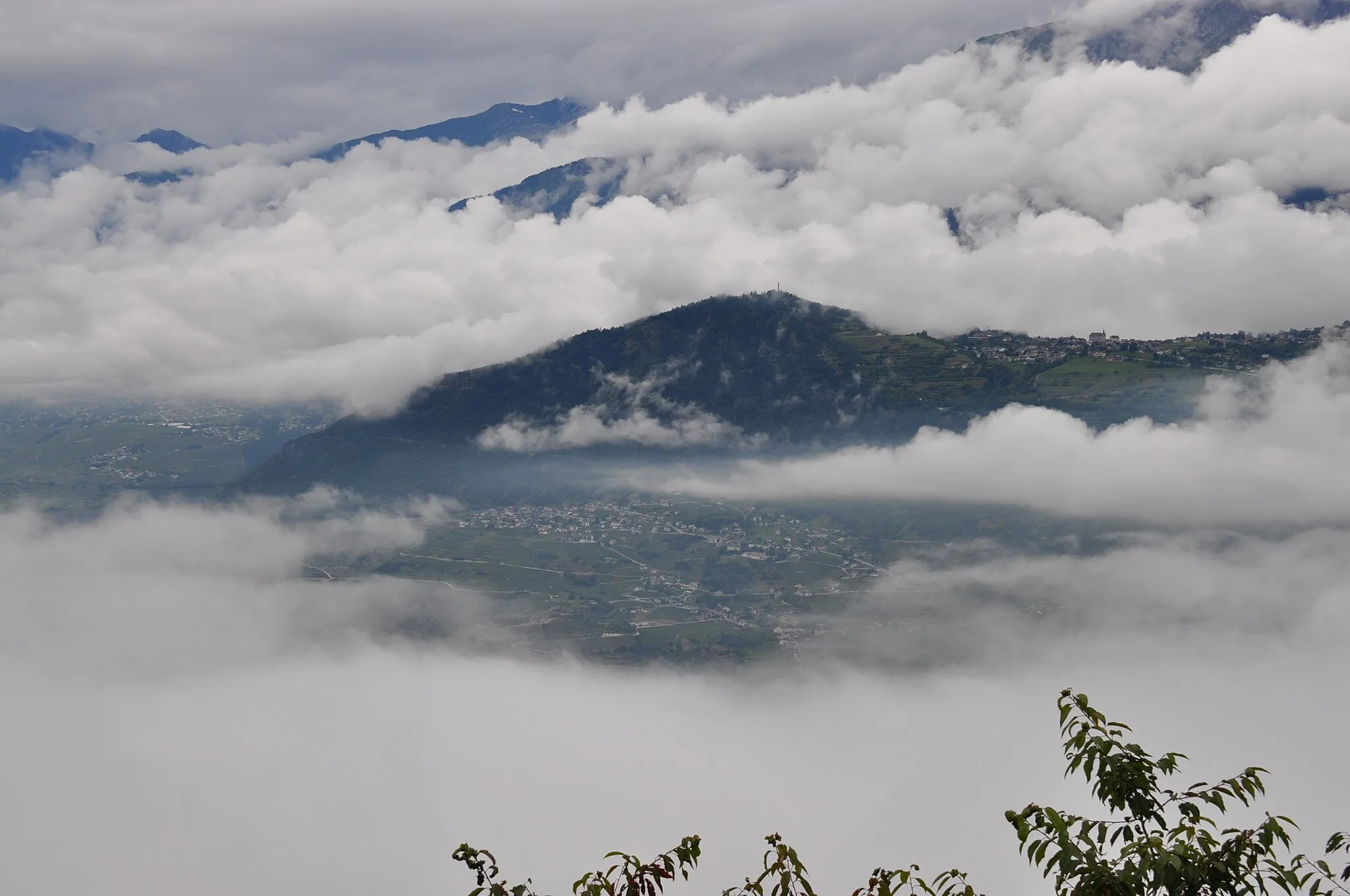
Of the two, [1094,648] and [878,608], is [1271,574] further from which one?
[878,608]

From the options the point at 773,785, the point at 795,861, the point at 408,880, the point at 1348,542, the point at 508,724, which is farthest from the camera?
the point at 1348,542

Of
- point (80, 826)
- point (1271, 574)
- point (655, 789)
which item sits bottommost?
point (80, 826)

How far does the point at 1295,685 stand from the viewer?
6688 inches

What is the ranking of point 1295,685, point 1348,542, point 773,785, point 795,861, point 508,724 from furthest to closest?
point 1348,542, point 508,724, point 1295,685, point 773,785, point 795,861

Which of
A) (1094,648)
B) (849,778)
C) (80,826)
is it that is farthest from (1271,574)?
(80,826)

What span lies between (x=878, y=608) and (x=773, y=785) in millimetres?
39364

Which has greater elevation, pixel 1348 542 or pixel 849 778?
pixel 1348 542

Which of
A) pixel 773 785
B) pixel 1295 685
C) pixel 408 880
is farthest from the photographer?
pixel 1295 685

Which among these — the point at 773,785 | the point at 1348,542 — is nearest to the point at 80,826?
the point at 773,785

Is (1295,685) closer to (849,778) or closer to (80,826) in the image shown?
(849,778)

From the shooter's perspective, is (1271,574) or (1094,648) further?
(1271,574)

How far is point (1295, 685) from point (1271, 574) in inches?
1044

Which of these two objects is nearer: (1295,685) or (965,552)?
(1295,685)

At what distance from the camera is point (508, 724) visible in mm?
184375
